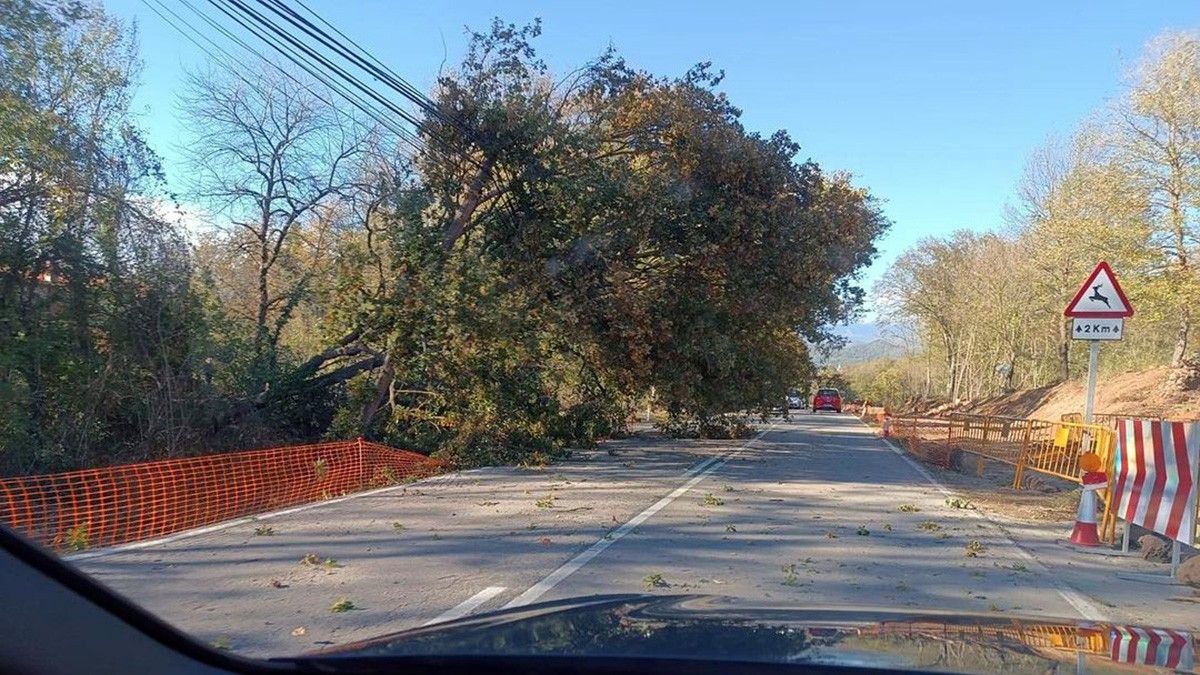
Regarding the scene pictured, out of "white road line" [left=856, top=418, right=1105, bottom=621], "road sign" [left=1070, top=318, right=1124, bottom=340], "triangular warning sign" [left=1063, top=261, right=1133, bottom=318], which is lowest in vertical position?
"white road line" [left=856, top=418, right=1105, bottom=621]

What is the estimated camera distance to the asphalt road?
689 centimetres

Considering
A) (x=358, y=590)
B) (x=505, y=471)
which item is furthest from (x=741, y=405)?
(x=358, y=590)

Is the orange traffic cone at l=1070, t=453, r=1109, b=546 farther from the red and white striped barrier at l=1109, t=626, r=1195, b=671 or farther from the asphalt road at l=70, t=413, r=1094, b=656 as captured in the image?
the red and white striped barrier at l=1109, t=626, r=1195, b=671

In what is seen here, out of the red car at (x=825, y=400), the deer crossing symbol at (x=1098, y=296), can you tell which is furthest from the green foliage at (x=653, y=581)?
the red car at (x=825, y=400)

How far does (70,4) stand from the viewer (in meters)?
13.3

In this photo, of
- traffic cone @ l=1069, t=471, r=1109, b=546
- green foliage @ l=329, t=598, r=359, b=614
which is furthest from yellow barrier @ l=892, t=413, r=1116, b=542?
green foliage @ l=329, t=598, r=359, b=614

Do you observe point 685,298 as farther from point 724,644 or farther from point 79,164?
point 724,644

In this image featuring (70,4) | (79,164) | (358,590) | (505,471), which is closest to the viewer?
(358,590)

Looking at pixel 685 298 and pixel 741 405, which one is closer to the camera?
pixel 685 298

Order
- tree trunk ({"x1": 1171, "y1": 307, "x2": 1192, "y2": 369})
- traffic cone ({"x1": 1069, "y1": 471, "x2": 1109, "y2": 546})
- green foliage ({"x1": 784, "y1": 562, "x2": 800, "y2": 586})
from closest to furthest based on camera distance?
1. green foliage ({"x1": 784, "y1": 562, "x2": 800, "y2": 586})
2. traffic cone ({"x1": 1069, "y1": 471, "x2": 1109, "y2": 546})
3. tree trunk ({"x1": 1171, "y1": 307, "x2": 1192, "y2": 369})

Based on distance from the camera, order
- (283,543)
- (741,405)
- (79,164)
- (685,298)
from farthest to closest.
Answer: (741,405), (685,298), (79,164), (283,543)

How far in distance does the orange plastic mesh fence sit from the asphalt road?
928mm

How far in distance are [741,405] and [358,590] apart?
53.8 ft

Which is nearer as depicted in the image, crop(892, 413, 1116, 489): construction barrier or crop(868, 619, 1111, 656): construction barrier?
crop(868, 619, 1111, 656): construction barrier
